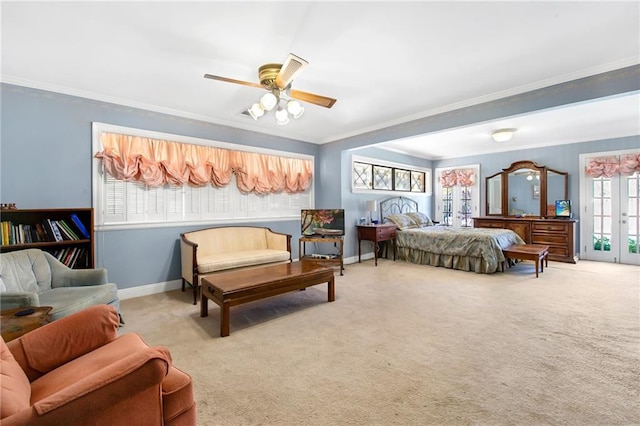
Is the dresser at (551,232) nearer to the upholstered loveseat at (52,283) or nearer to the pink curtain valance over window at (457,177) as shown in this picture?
the pink curtain valance over window at (457,177)

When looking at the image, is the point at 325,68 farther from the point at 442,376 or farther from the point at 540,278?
the point at 540,278

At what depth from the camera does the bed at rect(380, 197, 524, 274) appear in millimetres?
4969

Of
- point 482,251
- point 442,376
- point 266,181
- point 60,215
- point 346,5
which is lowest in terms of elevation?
point 442,376

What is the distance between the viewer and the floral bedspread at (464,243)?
495 cm

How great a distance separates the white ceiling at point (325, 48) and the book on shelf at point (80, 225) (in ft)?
4.91

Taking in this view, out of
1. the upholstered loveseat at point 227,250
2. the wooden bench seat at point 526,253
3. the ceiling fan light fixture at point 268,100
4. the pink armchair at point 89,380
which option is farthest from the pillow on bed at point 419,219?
the pink armchair at point 89,380

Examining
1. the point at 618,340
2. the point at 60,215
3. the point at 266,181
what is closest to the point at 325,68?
the point at 266,181

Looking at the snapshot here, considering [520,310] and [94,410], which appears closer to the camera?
[94,410]

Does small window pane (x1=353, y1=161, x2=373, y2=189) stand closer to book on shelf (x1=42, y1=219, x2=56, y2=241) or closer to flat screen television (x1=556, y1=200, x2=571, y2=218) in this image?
flat screen television (x1=556, y1=200, x2=571, y2=218)

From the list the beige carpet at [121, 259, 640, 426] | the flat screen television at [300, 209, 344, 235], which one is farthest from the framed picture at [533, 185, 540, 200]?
the flat screen television at [300, 209, 344, 235]

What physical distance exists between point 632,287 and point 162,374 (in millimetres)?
5832

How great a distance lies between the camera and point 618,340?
99.3 inches

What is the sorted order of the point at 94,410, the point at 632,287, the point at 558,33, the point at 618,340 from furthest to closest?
1. the point at 632,287
2. the point at 618,340
3. the point at 558,33
4. the point at 94,410

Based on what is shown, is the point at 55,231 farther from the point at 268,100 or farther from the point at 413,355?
the point at 413,355
